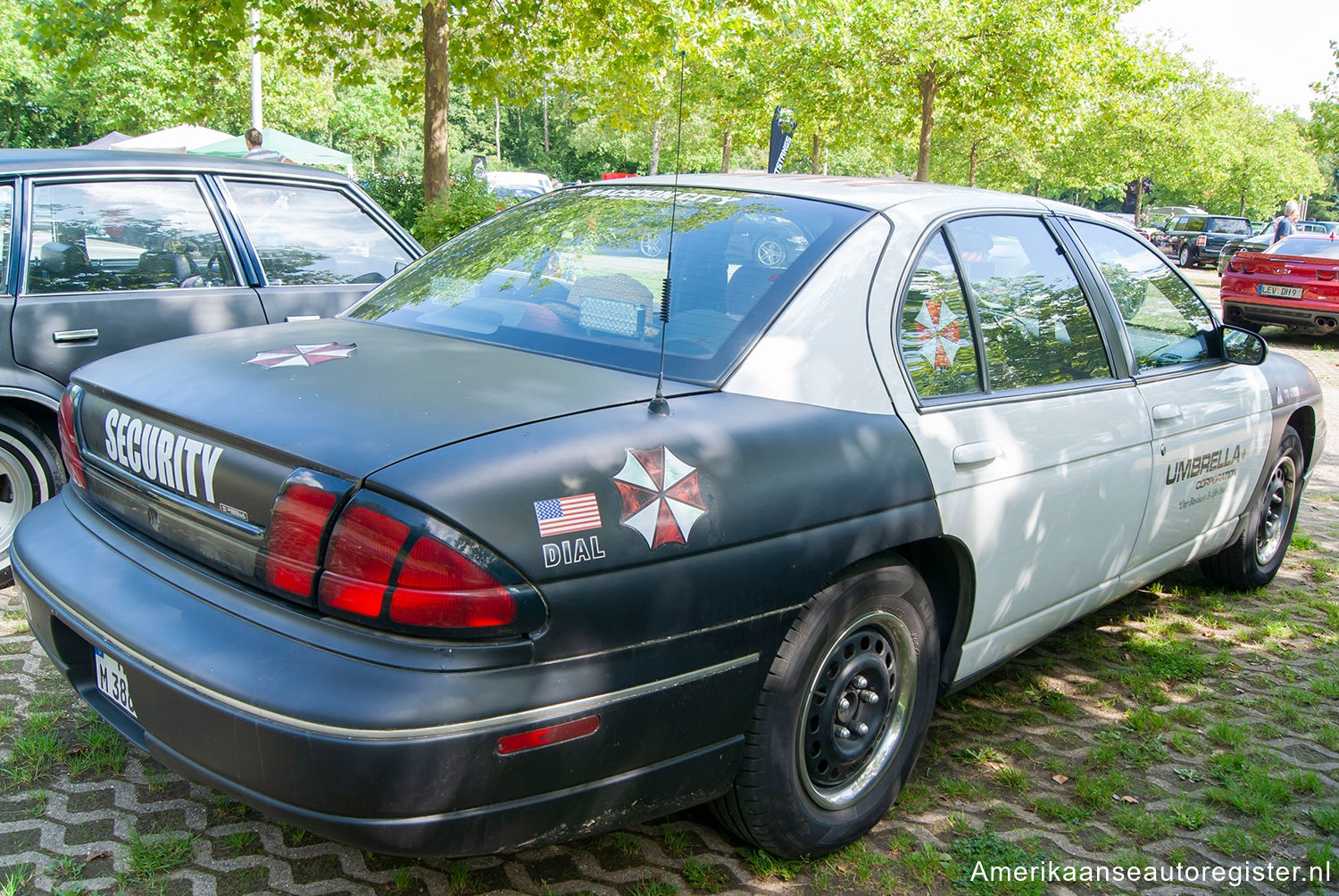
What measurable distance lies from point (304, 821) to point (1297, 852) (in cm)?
264

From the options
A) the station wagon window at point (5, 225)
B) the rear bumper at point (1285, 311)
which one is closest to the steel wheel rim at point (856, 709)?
the station wagon window at point (5, 225)

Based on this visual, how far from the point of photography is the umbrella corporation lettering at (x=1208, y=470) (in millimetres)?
3623

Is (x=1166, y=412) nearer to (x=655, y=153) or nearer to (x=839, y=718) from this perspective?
(x=839, y=718)

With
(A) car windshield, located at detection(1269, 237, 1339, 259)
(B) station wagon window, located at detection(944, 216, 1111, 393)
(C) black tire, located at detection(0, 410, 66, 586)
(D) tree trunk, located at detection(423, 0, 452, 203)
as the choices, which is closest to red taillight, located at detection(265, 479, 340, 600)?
(B) station wagon window, located at detection(944, 216, 1111, 393)

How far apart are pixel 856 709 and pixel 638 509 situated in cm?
95

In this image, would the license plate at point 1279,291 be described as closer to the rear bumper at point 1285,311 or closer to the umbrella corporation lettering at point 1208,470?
the rear bumper at point 1285,311

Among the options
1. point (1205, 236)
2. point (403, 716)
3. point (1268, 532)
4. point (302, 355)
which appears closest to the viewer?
point (403, 716)

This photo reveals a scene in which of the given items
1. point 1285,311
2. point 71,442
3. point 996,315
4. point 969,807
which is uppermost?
point 996,315

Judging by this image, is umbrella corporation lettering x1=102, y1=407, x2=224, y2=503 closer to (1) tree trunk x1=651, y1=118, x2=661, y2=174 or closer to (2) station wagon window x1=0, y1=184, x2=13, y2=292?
(2) station wagon window x1=0, y1=184, x2=13, y2=292

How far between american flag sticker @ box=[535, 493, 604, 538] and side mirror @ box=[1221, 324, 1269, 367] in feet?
10.3

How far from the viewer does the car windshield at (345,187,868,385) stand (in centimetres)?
251

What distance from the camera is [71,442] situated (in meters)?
2.69

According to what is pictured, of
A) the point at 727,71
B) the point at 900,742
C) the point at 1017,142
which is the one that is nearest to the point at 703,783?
the point at 900,742

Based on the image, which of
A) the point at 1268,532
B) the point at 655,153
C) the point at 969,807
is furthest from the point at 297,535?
the point at 655,153
